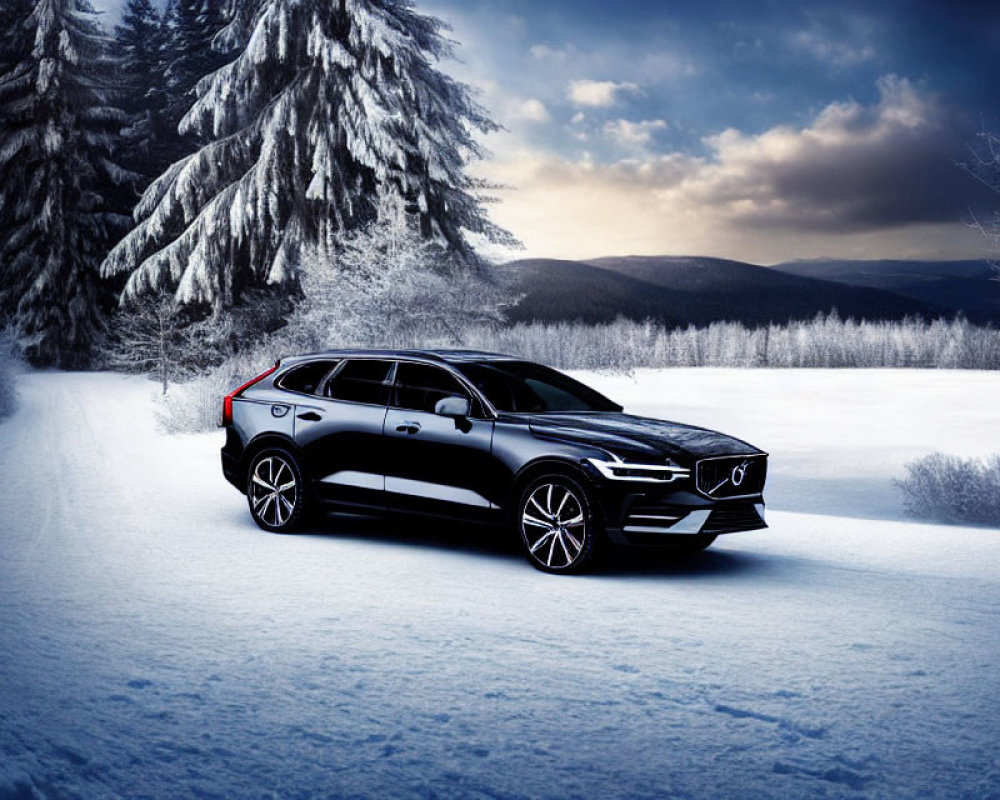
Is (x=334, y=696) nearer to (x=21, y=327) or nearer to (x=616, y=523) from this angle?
(x=616, y=523)

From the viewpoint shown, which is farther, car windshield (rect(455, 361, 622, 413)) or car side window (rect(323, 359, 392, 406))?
car side window (rect(323, 359, 392, 406))

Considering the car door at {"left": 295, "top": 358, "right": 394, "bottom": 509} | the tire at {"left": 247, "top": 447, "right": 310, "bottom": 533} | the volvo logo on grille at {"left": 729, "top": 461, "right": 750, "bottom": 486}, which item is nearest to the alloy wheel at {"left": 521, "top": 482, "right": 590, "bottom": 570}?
the volvo logo on grille at {"left": 729, "top": 461, "right": 750, "bottom": 486}

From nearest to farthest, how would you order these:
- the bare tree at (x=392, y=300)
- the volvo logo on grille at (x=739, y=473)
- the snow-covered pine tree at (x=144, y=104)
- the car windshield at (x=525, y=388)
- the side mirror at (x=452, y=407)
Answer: the volvo logo on grille at (x=739, y=473) < the side mirror at (x=452, y=407) < the car windshield at (x=525, y=388) < the bare tree at (x=392, y=300) < the snow-covered pine tree at (x=144, y=104)

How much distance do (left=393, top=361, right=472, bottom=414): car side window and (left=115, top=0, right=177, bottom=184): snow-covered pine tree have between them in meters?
46.9

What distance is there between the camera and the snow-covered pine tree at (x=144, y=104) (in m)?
54.0

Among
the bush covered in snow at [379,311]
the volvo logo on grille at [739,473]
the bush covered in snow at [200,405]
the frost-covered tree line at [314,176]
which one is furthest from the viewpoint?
the frost-covered tree line at [314,176]

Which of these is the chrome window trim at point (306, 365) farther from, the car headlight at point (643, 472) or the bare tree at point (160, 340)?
the bare tree at point (160, 340)

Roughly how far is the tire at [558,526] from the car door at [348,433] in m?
1.48

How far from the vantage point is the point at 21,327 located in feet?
163

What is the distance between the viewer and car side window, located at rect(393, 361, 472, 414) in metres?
9.60

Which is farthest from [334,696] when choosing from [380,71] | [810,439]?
[380,71]

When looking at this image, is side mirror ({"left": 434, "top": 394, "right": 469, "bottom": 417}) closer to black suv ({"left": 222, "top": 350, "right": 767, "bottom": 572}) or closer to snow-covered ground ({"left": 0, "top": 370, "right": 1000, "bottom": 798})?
black suv ({"left": 222, "top": 350, "right": 767, "bottom": 572})

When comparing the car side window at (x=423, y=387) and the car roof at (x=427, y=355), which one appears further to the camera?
the car roof at (x=427, y=355)

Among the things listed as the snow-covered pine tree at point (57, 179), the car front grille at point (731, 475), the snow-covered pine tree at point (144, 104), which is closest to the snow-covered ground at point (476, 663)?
the car front grille at point (731, 475)
